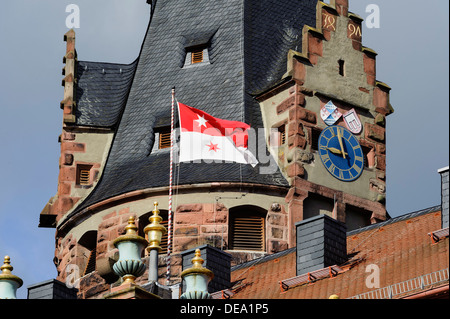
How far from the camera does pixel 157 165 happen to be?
169 ft

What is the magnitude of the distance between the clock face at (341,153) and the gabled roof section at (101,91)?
20.8 ft

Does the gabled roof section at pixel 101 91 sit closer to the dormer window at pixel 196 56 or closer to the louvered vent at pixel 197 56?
the dormer window at pixel 196 56

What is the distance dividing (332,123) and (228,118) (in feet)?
8.64

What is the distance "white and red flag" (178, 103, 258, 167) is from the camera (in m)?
50.4

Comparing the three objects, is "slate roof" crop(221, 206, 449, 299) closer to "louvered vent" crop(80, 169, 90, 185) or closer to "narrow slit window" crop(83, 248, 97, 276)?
"narrow slit window" crop(83, 248, 97, 276)

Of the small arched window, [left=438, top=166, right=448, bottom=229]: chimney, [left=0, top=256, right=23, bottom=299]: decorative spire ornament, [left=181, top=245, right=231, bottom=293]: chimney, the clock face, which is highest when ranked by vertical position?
the clock face

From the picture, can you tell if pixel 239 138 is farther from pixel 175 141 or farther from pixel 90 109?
pixel 90 109

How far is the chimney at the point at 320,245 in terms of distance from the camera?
43344 mm

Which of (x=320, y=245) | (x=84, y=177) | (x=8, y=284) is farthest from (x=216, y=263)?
(x=84, y=177)

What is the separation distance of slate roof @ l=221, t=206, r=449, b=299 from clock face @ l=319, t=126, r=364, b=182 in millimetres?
4230

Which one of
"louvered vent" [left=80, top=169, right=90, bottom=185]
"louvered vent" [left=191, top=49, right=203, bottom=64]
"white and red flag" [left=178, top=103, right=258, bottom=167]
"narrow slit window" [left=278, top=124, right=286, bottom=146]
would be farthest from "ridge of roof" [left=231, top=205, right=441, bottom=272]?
"louvered vent" [left=191, top=49, right=203, bottom=64]

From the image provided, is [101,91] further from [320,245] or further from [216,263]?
[320,245]

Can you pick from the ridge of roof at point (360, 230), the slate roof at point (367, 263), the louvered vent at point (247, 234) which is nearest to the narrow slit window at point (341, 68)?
the louvered vent at point (247, 234)

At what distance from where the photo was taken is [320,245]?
1724 inches
